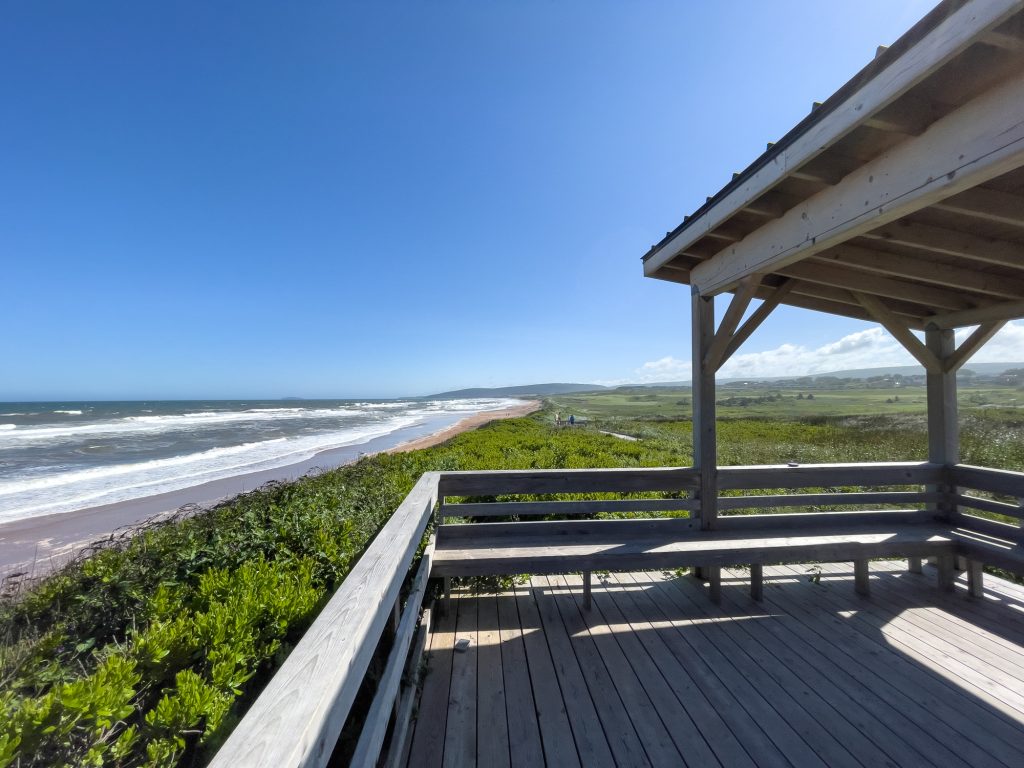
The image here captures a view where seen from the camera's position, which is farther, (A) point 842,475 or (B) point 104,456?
(B) point 104,456

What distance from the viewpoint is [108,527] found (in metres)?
7.16

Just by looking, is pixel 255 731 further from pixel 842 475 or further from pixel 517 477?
pixel 842 475

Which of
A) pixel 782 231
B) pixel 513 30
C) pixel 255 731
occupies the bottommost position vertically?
pixel 255 731

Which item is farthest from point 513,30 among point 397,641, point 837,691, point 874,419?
point 874,419

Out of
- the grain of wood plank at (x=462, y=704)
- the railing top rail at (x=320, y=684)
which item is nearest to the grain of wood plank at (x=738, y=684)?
the grain of wood plank at (x=462, y=704)

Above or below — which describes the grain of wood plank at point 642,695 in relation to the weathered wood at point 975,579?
below

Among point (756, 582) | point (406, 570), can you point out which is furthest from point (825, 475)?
point (406, 570)

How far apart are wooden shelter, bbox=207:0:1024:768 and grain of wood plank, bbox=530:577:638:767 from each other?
0.01 metres

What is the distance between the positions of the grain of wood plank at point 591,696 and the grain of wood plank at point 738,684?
0.58 metres

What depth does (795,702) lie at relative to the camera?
2074 mm

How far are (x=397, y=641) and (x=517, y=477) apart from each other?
5.35ft

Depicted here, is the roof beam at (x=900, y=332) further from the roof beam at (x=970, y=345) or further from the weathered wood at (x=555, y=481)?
the weathered wood at (x=555, y=481)

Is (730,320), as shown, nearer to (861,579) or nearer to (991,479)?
(861,579)

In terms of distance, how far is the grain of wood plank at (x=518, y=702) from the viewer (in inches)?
70.4
